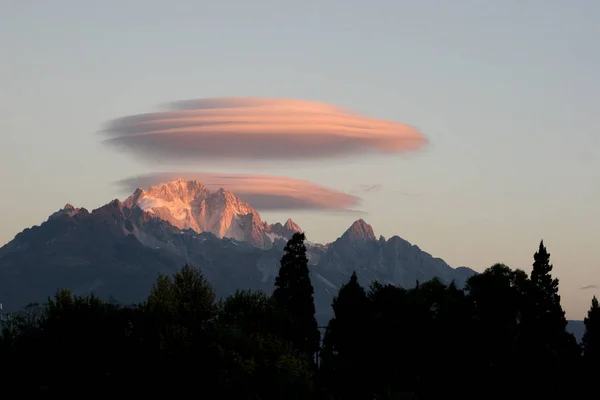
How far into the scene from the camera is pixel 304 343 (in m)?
170

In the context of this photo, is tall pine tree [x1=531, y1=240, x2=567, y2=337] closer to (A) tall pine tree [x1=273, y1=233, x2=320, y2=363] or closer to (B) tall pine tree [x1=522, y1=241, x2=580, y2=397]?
(B) tall pine tree [x1=522, y1=241, x2=580, y2=397]

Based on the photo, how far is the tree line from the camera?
12000 centimetres

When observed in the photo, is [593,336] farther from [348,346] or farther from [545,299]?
[348,346]

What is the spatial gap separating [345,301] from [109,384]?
187ft

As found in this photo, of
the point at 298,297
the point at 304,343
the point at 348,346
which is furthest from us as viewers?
the point at 298,297

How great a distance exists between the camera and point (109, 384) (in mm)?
118938

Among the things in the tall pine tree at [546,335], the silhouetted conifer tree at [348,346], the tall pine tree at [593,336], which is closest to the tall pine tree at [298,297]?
the silhouetted conifer tree at [348,346]

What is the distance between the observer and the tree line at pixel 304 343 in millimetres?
120000

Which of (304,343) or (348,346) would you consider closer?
(348,346)

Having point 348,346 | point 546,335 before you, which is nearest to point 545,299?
point 546,335

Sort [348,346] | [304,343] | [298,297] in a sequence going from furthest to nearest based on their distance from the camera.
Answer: [298,297] → [304,343] → [348,346]

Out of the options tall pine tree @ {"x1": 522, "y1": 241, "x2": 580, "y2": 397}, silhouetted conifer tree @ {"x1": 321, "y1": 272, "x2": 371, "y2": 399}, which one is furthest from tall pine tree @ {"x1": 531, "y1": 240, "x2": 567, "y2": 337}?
silhouetted conifer tree @ {"x1": 321, "y1": 272, "x2": 371, "y2": 399}

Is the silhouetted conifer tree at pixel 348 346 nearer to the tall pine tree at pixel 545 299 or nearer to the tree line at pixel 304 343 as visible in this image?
the tree line at pixel 304 343

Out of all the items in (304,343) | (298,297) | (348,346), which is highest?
(298,297)
